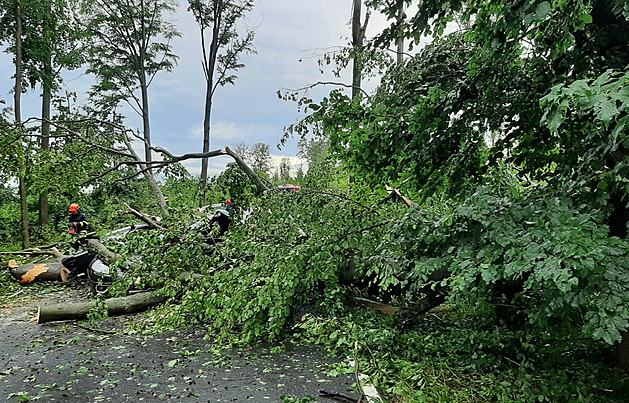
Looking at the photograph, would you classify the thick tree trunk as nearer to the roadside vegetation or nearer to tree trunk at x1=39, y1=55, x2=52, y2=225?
tree trunk at x1=39, y1=55, x2=52, y2=225

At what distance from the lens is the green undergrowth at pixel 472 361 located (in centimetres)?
293

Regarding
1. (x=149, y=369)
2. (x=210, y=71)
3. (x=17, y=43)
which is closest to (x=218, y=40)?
(x=210, y=71)

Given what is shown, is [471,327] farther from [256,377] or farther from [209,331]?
[209,331]

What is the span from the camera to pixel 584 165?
2.56 metres

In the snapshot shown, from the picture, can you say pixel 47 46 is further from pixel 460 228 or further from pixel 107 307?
pixel 460 228

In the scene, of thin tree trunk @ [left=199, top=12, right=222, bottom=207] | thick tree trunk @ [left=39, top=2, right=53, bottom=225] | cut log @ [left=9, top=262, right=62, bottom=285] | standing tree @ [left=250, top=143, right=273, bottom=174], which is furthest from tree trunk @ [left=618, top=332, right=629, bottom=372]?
standing tree @ [left=250, top=143, right=273, bottom=174]

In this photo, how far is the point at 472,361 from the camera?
3.44 metres

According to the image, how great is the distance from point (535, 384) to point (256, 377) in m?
2.23

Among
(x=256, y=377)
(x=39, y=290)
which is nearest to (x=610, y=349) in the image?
(x=256, y=377)

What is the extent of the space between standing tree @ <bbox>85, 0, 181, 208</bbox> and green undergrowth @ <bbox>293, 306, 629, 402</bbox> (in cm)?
1276

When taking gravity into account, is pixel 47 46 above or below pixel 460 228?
above

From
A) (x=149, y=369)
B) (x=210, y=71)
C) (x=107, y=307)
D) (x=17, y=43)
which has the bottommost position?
(x=149, y=369)

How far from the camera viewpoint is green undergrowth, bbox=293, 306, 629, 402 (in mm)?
2927

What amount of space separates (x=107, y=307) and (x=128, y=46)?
13183 millimetres
